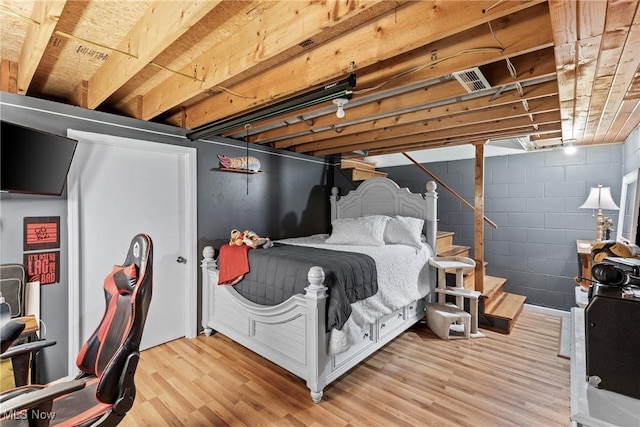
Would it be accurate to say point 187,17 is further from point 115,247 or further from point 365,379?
point 365,379

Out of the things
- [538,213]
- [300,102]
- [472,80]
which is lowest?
[538,213]

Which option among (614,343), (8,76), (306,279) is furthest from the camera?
(306,279)

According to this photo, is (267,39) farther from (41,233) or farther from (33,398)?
(41,233)

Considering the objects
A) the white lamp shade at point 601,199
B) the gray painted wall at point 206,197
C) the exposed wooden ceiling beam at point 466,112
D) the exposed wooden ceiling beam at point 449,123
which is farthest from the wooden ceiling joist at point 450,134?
the white lamp shade at point 601,199

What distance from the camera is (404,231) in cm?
345

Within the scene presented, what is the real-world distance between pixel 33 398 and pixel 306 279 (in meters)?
1.53

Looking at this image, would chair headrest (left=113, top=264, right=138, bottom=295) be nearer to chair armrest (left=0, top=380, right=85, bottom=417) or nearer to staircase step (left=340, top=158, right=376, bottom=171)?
chair armrest (left=0, top=380, right=85, bottom=417)

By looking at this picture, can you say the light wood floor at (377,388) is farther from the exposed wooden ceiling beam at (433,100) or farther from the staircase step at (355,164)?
the staircase step at (355,164)

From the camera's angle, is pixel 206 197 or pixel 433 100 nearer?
pixel 433 100

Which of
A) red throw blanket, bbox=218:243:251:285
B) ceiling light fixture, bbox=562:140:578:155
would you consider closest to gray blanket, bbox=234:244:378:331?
red throw blanket, bbox=218:243:251:285

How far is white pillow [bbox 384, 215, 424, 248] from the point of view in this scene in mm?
3391

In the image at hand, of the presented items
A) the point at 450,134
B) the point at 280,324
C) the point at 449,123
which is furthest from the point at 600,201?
the point at 280,324

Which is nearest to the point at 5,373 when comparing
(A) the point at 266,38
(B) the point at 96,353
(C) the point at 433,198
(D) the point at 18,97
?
(B) the point at 96,353

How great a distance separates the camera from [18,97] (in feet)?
6.94
